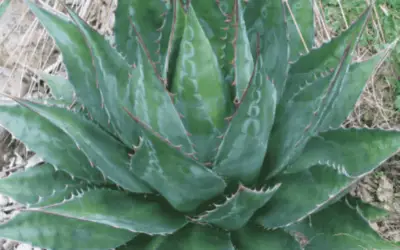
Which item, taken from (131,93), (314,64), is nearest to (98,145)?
(131,93)

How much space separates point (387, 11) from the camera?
1.86m

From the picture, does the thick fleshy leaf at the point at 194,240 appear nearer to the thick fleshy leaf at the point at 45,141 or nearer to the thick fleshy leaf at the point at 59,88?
the thick fleshy leaf at the point at 45,141

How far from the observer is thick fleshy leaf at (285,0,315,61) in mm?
1280

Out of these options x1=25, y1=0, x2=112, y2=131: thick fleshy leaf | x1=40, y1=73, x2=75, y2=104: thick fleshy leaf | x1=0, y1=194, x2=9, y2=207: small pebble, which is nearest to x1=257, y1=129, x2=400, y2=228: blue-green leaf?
x1=25, y1=0, x2=112, y2=131: thick fleshy leaf

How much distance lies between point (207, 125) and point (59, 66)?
1.19 meters

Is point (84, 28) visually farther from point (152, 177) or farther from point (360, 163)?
point (360, 163)

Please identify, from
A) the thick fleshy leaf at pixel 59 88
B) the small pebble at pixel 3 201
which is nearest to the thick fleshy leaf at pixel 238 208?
the thick fleshy leaf at pixel 59 88

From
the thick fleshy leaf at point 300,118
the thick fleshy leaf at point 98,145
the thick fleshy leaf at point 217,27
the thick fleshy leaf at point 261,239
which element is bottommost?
the thick fleshy leaf at point 261,239

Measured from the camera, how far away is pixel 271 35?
3.76ft

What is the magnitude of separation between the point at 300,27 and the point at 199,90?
1.46ft

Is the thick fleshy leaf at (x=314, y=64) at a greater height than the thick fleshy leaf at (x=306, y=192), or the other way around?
the thick fleshy leaf at (x=314, y=64)

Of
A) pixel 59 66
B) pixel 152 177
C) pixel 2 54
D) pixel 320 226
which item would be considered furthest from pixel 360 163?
pixel 2 54

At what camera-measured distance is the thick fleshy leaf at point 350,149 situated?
1146 mm

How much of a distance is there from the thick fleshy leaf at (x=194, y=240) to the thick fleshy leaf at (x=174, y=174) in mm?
61
